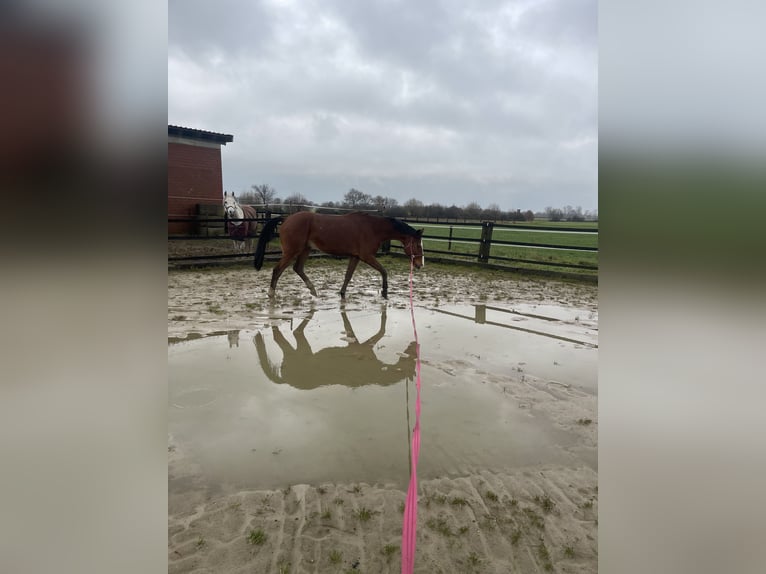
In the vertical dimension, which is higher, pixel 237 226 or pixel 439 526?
pixel 237 226

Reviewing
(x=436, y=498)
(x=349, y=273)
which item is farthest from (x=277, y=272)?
(x=436, y=498)

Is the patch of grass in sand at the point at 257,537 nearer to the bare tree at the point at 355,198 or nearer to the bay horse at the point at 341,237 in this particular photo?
the bay horse at the point at 341,237

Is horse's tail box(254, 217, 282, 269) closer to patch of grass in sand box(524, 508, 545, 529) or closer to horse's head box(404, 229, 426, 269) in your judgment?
horse's head box(404, 229, 426, 269)

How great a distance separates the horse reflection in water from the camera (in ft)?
10.2

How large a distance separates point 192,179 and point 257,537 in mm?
13856

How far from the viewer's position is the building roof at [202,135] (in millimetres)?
12988

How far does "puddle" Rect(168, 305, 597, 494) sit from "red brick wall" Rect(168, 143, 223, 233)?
10.1 metres

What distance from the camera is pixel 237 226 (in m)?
10.7

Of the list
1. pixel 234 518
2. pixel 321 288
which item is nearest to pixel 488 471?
pixel 234 518

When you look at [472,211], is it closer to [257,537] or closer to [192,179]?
[192,179]

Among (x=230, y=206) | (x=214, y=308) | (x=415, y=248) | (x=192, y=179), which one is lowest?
(x=214, y=308)
